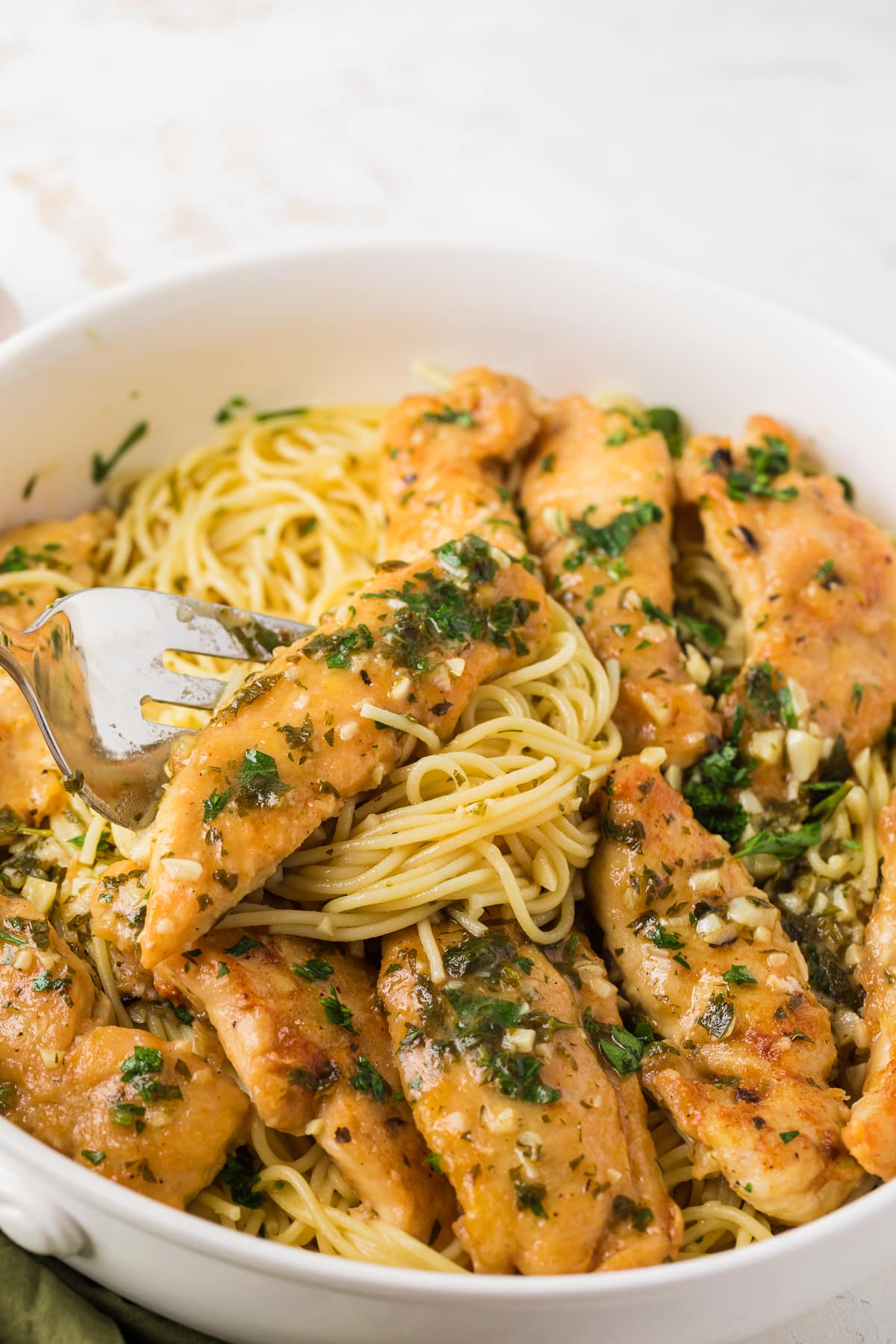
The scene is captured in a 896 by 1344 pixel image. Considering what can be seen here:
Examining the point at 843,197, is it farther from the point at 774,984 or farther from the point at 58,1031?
the point at 58,1031

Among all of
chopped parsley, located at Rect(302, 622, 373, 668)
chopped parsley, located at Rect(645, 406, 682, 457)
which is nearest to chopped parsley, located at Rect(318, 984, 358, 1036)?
chopped parsley, located at Rect(302, 622, 373, 668)

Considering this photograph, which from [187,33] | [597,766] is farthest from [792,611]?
[187,33]

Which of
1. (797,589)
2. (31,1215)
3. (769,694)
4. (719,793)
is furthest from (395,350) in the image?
(31,1215)

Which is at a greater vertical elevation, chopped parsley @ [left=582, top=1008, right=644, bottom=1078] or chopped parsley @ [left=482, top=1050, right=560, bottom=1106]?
chopped parsley @ [left=482, top=1050, right=560, bottom=1106]

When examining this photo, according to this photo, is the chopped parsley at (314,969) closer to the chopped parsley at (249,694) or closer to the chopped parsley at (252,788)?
the chopped parsley at (252,788)

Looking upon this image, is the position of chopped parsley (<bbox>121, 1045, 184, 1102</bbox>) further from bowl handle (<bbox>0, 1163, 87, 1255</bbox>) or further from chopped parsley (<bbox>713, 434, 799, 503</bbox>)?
chopped parsley (<bbox>713, 434, 799, 503</bbox>)

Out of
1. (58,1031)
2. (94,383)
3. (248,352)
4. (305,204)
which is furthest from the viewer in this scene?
(305,204)
